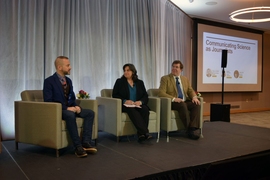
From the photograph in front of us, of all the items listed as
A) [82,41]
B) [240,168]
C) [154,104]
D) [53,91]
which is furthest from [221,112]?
[240,168]

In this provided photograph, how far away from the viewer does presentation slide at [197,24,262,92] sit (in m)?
6.93

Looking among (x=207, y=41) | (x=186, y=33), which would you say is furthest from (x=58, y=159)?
(x=207, y=41)

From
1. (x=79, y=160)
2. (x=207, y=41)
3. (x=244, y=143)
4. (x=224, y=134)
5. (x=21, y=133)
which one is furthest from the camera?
(x=207, y=41)

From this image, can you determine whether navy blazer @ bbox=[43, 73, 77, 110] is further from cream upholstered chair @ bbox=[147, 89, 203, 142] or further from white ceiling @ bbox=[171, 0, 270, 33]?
white ceiling @ bbox=[171, 0, 270, 33]

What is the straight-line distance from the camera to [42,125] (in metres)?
2.71

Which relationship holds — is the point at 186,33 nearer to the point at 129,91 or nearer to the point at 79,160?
the point at 129,91

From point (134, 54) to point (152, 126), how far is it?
6.06 ft

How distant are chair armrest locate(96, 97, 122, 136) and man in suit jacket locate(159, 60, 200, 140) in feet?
2.76

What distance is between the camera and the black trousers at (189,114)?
3.59 m

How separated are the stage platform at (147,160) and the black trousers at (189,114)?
24cm

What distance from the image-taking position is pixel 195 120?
3.59m

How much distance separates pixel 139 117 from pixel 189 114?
861 millimetres

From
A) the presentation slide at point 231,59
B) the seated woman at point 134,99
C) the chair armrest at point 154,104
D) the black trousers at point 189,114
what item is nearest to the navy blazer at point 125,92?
the seated woman at point 134,99

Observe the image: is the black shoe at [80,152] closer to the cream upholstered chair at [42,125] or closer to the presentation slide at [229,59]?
the cream upholstered chair at [42,125]
